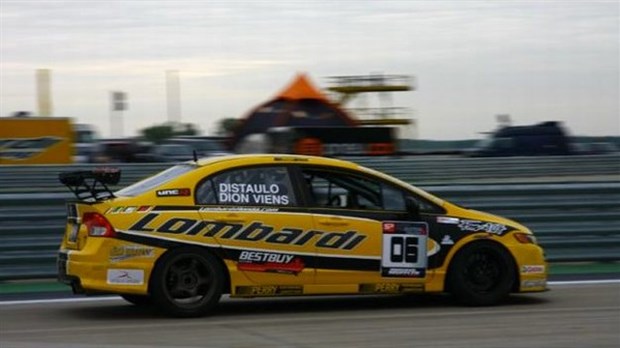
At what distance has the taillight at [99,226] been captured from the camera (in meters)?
8.51

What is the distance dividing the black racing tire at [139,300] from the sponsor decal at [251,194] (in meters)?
1.11

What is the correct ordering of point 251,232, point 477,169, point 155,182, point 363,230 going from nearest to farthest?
point 251,232
point 155,182
point 363,230
point 477,169

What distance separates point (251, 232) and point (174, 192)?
72 cm

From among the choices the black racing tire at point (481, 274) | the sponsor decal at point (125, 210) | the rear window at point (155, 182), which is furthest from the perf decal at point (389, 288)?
the sponsor decal at point (125, 210)

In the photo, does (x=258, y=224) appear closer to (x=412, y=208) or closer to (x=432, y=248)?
(x=412, y=208)

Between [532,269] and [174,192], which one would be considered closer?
[174,192]

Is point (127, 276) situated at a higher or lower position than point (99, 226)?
lower

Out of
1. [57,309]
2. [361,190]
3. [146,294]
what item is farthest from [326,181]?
[57,309]

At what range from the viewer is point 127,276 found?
336 inches

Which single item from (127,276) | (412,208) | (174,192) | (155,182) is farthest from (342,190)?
(127,276)

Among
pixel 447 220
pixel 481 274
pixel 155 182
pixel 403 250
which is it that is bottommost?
pixel 481 274

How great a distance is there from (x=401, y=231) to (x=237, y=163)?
154 cm

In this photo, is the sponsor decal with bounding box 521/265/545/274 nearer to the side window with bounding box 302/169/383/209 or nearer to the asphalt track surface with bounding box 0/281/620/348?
the asphalt track surface with bounding box 0/281/620/348

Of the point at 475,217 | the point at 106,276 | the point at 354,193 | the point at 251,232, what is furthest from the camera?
the point at 475,217
